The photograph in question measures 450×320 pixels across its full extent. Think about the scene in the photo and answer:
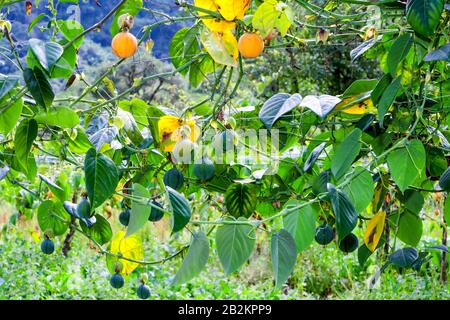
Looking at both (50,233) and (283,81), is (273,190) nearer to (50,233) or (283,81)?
(50,233)

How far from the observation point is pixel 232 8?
0.61 meters

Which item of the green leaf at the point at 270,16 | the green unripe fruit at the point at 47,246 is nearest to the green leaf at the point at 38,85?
the green leaf at the point at 270,16

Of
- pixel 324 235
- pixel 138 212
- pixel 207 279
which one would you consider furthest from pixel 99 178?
pixel 207 279

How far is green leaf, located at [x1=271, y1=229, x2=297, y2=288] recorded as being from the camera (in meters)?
0.51

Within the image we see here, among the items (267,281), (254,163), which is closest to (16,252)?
(267,281)

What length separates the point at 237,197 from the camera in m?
0.83

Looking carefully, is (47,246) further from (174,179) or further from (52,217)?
(174,179)

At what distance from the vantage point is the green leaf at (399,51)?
0.64m

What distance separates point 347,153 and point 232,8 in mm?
181

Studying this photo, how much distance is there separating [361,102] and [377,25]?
0.52 ft

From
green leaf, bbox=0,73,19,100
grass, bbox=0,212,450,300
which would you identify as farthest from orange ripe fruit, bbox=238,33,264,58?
grass, bbox=0,212,450,300

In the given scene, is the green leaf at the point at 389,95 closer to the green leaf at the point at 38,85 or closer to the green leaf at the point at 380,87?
the green leaf at the point at 380,87

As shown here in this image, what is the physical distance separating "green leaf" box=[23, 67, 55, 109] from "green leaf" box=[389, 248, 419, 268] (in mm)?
450

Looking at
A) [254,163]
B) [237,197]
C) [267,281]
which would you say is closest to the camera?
[237,197]
